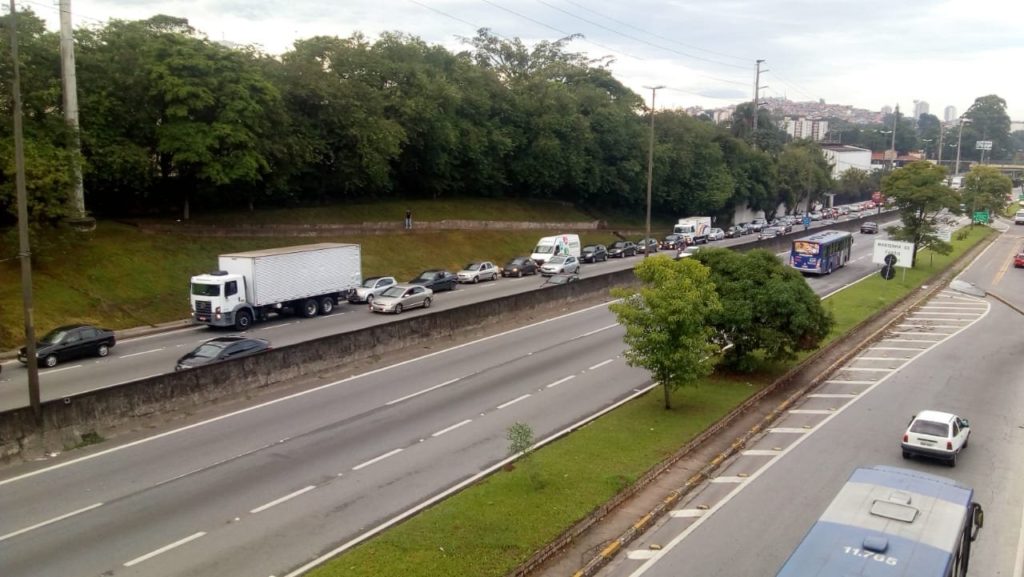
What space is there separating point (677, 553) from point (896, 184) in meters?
57.1

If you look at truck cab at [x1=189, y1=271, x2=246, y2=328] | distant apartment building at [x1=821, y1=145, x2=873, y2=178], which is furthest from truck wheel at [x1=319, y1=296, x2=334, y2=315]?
distant apartment building at [x1=821, y1=145, x2=873, y2=178]

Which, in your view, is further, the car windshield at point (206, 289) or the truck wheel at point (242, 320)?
the truck wheel at point (242, 320)

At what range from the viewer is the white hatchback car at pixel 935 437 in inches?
782

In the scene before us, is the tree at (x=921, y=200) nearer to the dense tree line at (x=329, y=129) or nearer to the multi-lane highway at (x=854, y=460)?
the multi-lane highway at (x=854, y=460)

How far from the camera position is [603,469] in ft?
60.1

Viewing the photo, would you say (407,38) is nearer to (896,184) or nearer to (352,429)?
(896,184)

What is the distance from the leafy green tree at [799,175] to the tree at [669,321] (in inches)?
3631

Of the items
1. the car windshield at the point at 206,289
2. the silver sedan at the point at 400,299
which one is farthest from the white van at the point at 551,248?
the car windshield at the point at 206,289

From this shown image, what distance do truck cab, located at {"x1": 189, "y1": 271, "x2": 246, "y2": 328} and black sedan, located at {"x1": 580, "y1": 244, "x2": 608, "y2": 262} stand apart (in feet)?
115

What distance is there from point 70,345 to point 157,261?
45.6 feet

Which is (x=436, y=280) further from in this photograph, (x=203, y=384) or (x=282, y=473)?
(x=282, y=473)

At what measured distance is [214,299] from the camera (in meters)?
35.0

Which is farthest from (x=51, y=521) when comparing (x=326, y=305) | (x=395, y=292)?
(x=395, y=292)

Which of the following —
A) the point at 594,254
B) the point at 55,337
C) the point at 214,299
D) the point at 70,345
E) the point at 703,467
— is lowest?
the point at 703,467
